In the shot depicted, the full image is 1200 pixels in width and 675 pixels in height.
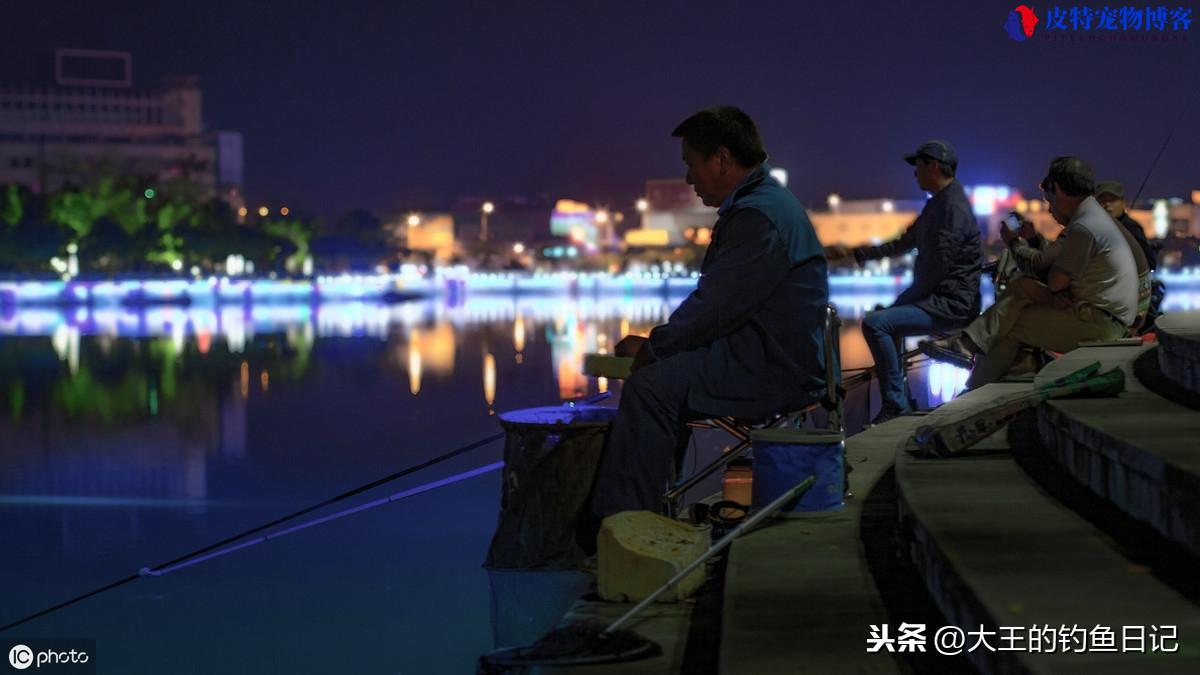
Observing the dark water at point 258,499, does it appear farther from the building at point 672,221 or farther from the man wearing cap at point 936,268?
the building at point 672,221

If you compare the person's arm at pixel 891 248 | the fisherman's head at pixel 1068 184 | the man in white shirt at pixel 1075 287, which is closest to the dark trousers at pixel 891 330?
the man in white shirt at pixel 1075 287

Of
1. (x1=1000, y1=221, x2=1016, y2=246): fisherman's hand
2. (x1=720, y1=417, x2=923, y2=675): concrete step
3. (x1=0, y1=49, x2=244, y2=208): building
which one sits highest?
(x1=0, y1=49, x2=244, y2=208): building

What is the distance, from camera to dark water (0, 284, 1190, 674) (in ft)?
17.1

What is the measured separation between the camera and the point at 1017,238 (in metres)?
8.55

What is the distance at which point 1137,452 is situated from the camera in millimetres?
3795

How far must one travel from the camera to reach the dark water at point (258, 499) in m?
5.20

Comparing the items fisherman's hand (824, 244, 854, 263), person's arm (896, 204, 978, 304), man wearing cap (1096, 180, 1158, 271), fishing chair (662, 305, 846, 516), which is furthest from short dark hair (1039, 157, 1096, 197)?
fishing chair (662, 305, 846, 516)

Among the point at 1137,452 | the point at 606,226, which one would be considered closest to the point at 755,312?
the point at 1137,452

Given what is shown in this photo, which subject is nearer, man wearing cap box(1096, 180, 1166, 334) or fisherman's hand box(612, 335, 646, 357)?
fisherman's hand box(612, 335, 646, 357)

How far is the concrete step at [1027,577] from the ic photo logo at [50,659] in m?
2.60

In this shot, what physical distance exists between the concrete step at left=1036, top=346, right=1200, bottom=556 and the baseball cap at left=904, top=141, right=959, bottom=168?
268 cm

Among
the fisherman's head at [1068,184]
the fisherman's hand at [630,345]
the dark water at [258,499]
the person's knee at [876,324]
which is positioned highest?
the fisherman's head at [1068,184]

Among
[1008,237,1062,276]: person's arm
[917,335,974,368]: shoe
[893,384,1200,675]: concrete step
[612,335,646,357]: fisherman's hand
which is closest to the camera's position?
[893,384,1200,675]: concrete step

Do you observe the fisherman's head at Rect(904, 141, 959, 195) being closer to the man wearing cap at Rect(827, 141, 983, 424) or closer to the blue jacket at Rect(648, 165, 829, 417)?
the man wearing cap at Rect(827, 141, 983, 424)
